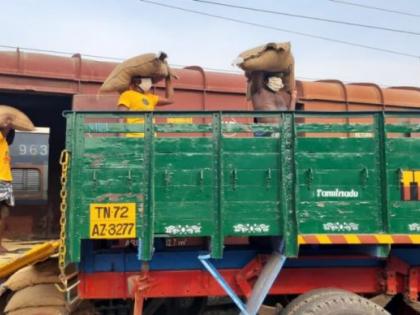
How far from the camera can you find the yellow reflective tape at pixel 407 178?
3.53m

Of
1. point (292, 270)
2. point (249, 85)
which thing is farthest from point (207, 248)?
point (249, 85)

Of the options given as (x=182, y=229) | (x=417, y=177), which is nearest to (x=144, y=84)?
(x=182, y=229)

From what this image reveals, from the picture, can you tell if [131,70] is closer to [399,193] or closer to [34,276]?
[34,276]

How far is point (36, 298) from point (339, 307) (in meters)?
2.27

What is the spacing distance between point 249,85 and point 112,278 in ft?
7.45

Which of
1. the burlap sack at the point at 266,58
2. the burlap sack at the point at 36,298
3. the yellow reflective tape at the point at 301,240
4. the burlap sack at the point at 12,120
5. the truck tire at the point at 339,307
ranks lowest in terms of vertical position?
the burlap sack at the point at 36,298

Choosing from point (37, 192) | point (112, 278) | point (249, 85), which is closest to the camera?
point (112, 278)

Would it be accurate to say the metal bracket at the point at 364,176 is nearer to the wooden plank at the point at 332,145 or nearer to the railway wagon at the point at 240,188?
the railway wagon at the point at 240,188

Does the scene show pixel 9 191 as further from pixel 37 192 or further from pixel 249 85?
pixel 37 192

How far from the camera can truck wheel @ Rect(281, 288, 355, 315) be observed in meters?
3.49

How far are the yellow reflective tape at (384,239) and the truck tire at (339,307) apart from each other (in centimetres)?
43

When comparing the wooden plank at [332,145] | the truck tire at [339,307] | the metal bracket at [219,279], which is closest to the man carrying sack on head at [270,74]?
the wooden plank at [332,145]

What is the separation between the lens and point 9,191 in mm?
5043

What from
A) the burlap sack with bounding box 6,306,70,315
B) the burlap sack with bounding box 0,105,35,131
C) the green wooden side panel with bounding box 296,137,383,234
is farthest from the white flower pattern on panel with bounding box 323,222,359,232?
the burlap sack with bounding box 0,105,35,131
